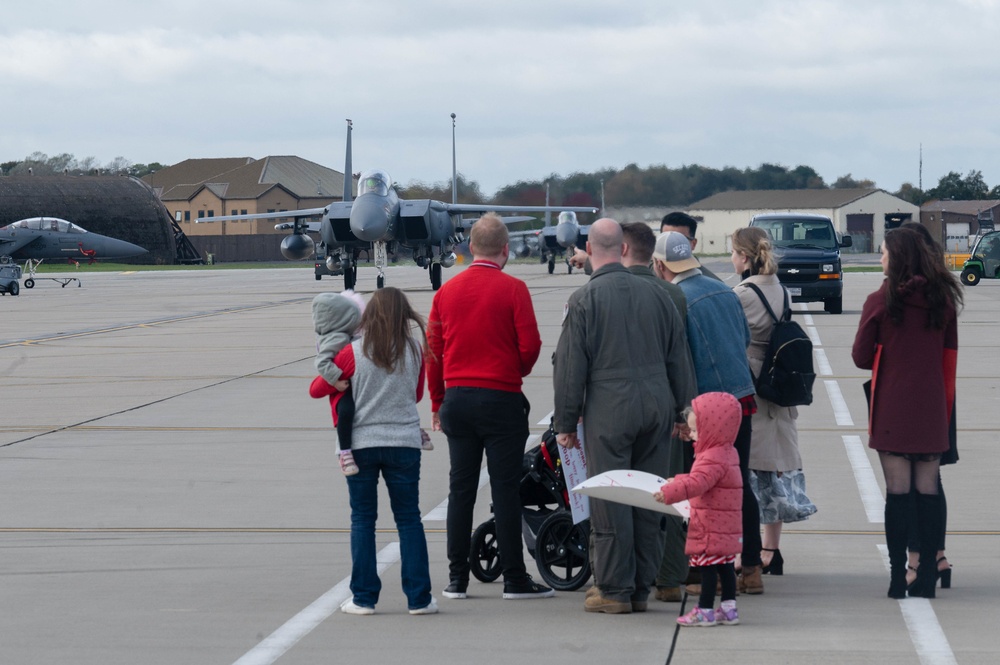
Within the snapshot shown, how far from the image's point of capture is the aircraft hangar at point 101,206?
8231 centimetres

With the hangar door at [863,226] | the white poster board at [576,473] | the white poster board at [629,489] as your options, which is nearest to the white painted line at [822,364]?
the white poster board at [576,473]

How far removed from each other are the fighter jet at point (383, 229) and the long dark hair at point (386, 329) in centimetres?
2674

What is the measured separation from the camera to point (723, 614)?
529 cm

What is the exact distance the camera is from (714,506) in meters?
5.24

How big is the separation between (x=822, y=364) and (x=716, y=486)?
11.7 m

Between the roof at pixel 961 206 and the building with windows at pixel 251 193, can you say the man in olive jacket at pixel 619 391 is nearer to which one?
the building with windows at pixel 251 193

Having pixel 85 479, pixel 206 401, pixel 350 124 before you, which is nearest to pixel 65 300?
pixel 350 124

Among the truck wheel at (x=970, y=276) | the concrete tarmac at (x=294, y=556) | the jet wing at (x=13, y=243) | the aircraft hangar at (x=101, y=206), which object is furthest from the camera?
the aircraft hangar at (x=101, y=206)

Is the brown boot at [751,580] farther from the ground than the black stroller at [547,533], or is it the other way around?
the black stroller at [547,533]

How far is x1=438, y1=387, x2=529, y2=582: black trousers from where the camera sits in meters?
Answer: 5.70

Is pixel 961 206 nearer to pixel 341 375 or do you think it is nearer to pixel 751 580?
pixel 751 580

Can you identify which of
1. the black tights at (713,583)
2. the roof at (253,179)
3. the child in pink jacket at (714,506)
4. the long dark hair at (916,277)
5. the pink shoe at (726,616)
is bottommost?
the pink shoe at (726,616)

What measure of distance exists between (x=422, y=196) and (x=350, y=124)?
12.2 ft

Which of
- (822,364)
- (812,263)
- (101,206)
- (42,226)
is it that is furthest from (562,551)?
(101,206)
